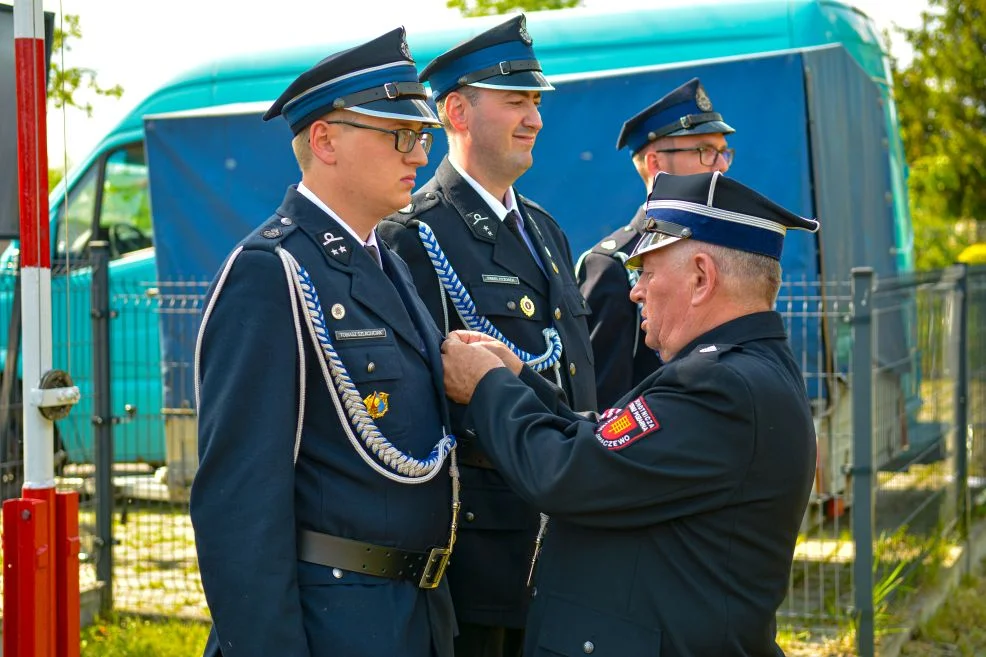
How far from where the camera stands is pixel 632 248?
13.9ft

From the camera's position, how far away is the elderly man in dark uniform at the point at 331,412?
2.39 meters

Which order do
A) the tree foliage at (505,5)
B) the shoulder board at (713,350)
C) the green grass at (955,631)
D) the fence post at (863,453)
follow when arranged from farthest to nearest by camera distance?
the tree foliage at (505,5) → the green grass at (955,631) → the fence post at (863,453) → the shoulder board at (713,350)

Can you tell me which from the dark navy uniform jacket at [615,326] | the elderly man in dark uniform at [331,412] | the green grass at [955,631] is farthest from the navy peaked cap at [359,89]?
the green grass at [955,631]

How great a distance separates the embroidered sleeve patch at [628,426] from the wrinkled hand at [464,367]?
34 centimetres

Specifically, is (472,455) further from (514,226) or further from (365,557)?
(514,226)

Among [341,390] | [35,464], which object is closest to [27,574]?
[35,464]

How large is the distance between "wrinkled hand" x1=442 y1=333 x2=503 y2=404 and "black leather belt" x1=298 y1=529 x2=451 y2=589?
0.36 metres

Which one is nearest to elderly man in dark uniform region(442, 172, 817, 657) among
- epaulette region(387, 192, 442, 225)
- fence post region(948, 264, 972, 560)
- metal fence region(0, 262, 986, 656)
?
epaulette region(387, 192, 442, 225)

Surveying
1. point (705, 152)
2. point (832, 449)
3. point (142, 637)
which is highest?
point (705, 152)

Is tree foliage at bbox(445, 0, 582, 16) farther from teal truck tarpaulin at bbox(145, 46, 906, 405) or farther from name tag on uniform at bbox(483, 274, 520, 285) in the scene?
name tag on uniform at bbox(483, 274, 520, 285)

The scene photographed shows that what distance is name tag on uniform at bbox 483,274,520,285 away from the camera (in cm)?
332

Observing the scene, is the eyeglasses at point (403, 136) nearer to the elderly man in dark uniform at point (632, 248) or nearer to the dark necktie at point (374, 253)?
the dark necktie at point (374, 253)

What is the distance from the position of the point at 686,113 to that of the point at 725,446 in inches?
98.3

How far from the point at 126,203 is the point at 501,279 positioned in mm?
6154
